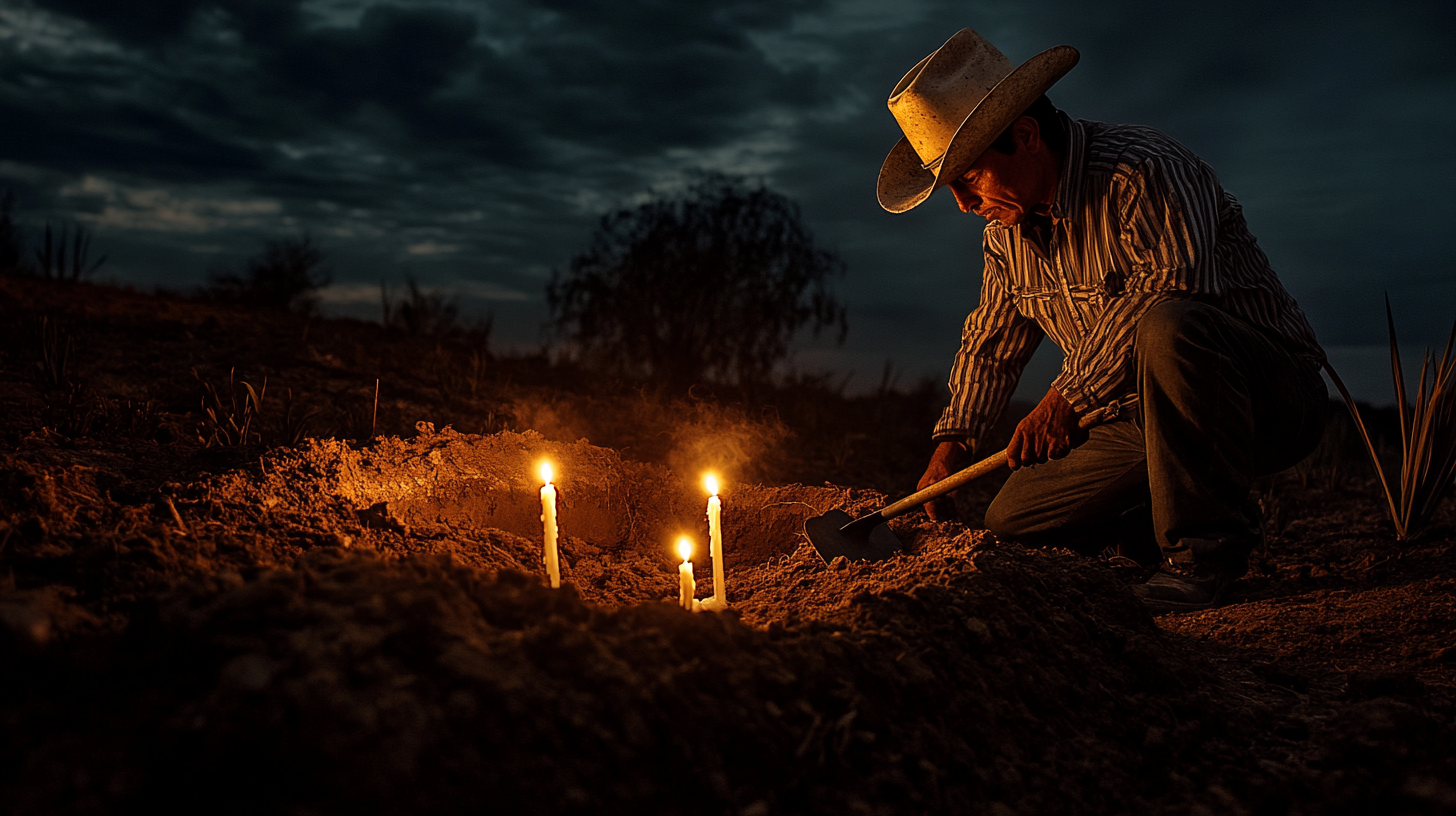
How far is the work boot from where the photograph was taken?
2.81m

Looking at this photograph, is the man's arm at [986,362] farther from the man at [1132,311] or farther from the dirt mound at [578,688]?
the dirt mound at [578,688]

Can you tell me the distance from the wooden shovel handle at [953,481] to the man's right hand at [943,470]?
207 millimetres

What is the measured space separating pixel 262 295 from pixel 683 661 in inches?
380

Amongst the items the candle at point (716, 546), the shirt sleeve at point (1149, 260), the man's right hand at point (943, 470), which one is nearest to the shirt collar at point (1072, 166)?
the shirt sleeve at point (1149, 260)

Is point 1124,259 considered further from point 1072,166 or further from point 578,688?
point 578,688

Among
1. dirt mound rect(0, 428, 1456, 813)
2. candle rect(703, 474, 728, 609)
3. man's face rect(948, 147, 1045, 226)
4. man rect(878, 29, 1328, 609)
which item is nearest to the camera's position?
dirt mound rect(0, 428, 1456, 813)

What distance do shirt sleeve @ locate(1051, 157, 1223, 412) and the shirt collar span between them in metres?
0.16

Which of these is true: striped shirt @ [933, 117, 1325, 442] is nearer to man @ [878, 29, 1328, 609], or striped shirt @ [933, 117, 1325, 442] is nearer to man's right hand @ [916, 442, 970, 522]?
man @ [878, 29, 1328, 609]

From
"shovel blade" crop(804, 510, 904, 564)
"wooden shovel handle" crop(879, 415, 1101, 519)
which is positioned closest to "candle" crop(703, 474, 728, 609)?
"shovel blade" crop(804, 510, 904, 564)

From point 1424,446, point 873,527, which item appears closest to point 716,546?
point 873,527

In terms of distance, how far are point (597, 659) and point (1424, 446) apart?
3.96 meters

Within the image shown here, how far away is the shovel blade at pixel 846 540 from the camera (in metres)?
2.69

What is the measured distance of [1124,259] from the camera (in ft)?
9.90

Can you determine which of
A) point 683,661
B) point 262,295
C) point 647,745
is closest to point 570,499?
point 683,661
